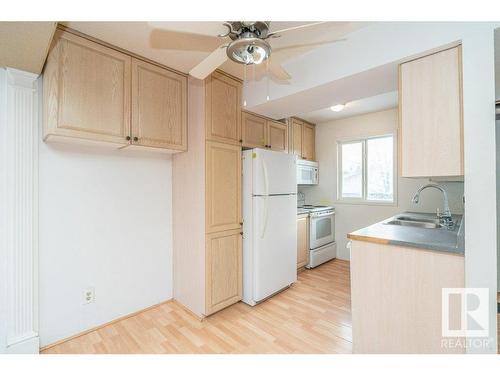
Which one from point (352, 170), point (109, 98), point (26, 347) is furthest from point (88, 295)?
point (352, 170)

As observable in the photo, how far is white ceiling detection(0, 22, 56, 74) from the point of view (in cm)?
119

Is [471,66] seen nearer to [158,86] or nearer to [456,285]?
[456,285]

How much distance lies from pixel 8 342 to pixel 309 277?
295 cm

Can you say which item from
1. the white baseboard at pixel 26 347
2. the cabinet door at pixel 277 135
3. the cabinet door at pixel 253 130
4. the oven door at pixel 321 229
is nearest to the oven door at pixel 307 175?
the oven door at pixel 321 229

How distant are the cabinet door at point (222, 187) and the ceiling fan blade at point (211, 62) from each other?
0.72 meters

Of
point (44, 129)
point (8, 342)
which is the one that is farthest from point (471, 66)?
point (8, 342)

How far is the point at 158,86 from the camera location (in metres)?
2.10

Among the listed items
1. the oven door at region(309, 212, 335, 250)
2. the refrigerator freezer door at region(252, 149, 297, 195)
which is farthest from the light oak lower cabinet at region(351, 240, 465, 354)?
the oven door at region(309, 212, 335, 250)

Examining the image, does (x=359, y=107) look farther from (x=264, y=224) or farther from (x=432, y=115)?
(x=264, y=224)

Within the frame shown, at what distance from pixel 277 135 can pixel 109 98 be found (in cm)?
187

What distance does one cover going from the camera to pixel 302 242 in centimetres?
336

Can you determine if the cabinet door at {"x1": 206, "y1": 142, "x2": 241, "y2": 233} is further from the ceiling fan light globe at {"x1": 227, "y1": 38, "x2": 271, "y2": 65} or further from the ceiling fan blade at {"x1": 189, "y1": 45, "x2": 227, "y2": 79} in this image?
the ceiling fan light globe at {"x1": 227, "y1": 38, "x2": 271, "y2": 65}

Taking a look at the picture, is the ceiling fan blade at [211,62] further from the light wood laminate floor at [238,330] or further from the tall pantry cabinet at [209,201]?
the light wood laminate floor at [238,330]

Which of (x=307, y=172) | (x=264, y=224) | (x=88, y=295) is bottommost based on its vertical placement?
(x=88, y=295)
